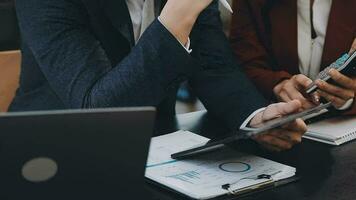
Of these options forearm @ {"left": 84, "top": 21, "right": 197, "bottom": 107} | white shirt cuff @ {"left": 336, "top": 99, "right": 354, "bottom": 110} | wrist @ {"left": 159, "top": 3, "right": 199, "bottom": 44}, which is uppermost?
wrist @ {"left": 159, "top": 3, "right": 199, "bottom": 44}

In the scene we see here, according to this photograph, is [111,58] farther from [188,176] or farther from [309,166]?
[309,166]

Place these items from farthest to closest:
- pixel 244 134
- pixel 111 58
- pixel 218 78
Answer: pixel 218 78 → pixel 111 58 → pixel 244 134

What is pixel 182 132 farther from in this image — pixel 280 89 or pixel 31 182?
pixel 31 182

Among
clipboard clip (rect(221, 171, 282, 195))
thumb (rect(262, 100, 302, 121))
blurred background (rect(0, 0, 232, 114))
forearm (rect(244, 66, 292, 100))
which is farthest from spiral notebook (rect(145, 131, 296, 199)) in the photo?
forearm (rect(244, 66, 292, 100))

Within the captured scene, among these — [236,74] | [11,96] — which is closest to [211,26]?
[236,74]

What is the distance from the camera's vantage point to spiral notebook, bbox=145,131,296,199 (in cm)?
91

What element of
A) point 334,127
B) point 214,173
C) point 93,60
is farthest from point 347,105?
point 93,60

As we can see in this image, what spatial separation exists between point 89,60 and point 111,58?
0.15 m

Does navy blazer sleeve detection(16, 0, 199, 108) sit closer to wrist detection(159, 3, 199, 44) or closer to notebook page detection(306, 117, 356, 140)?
wrist detection(159, 3, 199, 44)

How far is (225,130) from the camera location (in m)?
1.29

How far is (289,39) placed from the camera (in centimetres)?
154

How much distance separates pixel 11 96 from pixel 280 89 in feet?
2.32

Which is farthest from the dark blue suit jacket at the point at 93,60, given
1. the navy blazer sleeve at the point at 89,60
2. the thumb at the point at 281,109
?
the thumb at the point at 281,109

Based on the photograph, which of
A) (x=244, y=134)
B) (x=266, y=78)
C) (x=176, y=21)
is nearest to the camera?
(x=244, y=134)
